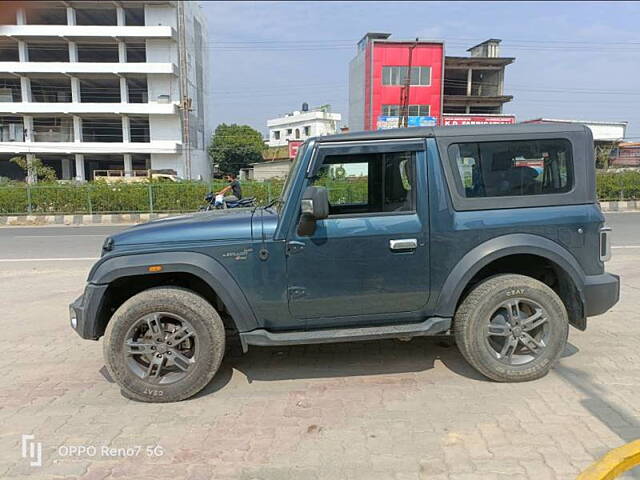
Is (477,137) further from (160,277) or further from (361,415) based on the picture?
(160,277)

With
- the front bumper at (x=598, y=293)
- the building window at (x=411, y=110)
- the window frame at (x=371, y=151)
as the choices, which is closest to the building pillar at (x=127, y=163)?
the building window at (x=411, y=110)

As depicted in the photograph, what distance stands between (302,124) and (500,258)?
93.8 meters

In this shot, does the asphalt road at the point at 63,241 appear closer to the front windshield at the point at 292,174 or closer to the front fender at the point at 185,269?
the front fender at the point at 185,269

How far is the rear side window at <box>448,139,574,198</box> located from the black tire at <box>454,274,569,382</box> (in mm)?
728

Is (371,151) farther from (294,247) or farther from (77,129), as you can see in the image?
(77,129)

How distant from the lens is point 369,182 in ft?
13.5

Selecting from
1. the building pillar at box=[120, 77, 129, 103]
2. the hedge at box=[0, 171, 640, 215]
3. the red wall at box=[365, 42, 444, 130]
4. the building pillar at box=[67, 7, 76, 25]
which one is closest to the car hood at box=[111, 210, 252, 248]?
the hedge at box=[0, 171, 640, 215]

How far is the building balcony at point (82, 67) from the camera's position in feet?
144

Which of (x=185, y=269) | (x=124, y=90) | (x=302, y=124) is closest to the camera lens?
(x=185, y=269)

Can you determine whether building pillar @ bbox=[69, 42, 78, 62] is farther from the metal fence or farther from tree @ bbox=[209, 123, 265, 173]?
the metal fence

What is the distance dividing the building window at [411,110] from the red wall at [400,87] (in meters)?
0.32

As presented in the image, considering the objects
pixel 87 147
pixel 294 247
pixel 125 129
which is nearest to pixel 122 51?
pixel 125 129

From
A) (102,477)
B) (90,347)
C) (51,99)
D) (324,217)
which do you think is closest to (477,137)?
(324,217)

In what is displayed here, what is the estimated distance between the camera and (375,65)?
45844 millimetres
